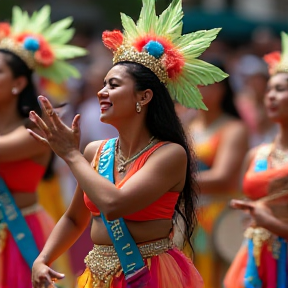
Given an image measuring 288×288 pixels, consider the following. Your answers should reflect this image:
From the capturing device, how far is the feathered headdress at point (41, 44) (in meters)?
6.24

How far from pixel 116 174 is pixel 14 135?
1.39 meters

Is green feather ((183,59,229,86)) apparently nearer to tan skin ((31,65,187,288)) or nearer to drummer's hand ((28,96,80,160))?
tan skin ((31,65,187,288))

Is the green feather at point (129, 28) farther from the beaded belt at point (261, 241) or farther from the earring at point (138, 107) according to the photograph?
the beaded belt at point (261, 241)

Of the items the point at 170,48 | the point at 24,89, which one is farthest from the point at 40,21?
the point at 170,48

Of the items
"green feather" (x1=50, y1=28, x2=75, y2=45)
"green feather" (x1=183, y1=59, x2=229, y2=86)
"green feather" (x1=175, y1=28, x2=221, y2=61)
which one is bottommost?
"green feather" (x1=183, y1=59, x2=229, y2=86)

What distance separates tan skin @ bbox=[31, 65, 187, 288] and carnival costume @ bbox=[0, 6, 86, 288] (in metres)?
1.00

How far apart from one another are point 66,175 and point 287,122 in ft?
13.7

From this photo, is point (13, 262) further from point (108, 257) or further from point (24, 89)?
point (108, 257)

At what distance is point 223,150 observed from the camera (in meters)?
7.75

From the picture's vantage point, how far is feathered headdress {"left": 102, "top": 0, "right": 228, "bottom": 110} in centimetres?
471

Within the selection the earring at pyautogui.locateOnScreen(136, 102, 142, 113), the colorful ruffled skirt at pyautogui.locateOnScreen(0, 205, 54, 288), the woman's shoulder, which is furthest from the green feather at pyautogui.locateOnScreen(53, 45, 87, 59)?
the woman's shoulder

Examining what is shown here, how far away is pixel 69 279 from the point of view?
23.4 feet

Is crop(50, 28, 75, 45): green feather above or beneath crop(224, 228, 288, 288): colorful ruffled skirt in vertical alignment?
above

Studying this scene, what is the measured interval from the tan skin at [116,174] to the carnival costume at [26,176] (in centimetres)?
100
